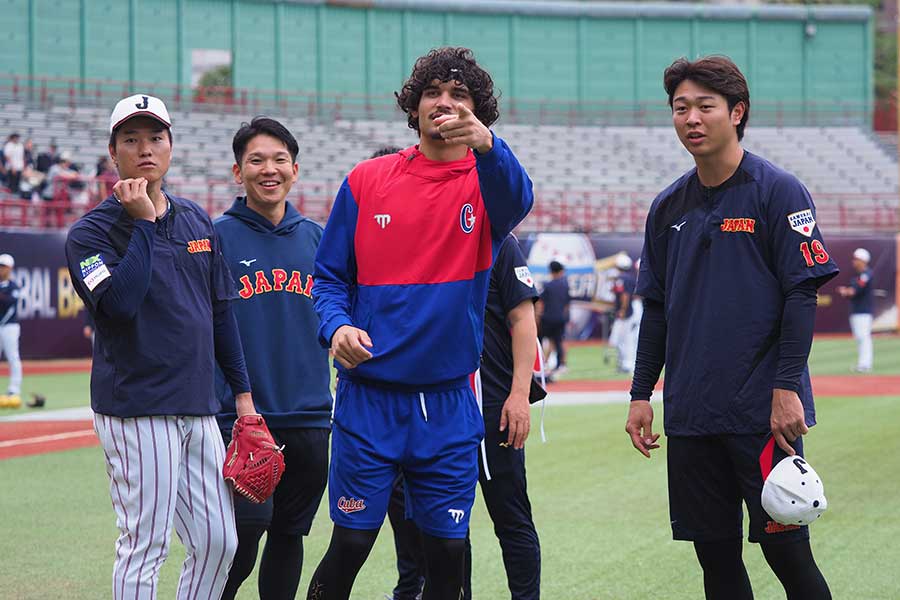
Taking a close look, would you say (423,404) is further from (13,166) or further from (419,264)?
(13,166)

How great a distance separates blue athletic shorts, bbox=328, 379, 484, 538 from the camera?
4.54 m

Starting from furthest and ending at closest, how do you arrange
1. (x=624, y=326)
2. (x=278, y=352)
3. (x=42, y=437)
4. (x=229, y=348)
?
(x=624, y=326), (x=42, y=437), (x=278, y=352), (x=229, y=348)

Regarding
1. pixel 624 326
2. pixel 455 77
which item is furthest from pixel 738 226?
pixel 624 326

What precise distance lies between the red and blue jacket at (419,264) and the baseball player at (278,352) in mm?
979

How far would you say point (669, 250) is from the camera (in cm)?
487

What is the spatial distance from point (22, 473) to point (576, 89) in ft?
141

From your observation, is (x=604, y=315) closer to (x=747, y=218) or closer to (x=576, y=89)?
(x=576, y=89)

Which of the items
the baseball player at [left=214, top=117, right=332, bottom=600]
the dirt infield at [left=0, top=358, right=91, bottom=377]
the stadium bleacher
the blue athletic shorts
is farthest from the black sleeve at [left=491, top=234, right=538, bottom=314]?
the stadium bleacher

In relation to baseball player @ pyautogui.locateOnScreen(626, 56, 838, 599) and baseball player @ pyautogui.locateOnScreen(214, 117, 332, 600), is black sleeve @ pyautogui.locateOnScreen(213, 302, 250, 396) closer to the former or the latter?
baseball player @ pyautogui.locateOnScreen(214, 117, 332, 600)

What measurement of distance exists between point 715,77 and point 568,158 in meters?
41.6

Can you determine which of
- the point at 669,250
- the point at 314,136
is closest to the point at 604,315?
the point at 314,136

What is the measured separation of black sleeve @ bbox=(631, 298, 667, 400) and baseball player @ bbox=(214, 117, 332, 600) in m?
1.50

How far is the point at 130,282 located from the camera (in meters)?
4.43

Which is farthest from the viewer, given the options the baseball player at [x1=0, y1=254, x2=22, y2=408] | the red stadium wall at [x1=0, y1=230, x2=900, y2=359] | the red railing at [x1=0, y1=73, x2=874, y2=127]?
the red railing at [x1=0, y1=73, x2=874, y2=127]
